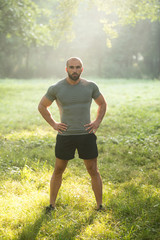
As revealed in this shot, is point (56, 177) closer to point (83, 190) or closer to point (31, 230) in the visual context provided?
point (31, 230)

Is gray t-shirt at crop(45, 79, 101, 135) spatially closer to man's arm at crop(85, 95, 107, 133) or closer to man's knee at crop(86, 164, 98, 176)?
man's arm at crop(85, 95, 107, 133)

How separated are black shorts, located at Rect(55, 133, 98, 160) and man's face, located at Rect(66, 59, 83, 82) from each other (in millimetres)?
862

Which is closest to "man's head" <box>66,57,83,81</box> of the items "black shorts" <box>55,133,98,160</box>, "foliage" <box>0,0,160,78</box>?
"black shorts" <box>55,133,98,160</box>

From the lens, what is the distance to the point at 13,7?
14.8 m

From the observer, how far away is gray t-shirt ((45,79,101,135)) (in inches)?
148

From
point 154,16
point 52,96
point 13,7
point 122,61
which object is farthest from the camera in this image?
point 122,61

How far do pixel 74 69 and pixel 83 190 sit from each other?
2379 mm

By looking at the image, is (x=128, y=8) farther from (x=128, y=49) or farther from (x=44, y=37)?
(x=128, y=49)

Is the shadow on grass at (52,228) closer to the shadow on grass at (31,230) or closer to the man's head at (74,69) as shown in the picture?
the shadow on grass at (31,230)

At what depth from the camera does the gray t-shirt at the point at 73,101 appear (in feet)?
12.3

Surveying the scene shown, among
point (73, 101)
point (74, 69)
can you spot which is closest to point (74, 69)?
point (74, 69)

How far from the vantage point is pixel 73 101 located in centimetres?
377

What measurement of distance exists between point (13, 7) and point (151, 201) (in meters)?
13.9

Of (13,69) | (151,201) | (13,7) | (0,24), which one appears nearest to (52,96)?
(151,201)
